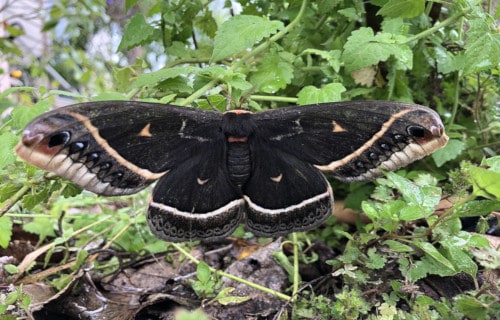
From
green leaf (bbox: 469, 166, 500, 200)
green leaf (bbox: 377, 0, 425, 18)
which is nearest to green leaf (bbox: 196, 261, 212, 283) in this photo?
green leaf (bbox: 469, 166, 500, 200)

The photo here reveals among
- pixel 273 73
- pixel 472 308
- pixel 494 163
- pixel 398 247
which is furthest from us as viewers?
pixel 273 73

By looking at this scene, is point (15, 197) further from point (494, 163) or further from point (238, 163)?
point (494, 163)

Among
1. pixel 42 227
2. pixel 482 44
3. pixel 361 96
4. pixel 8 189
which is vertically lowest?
pixel 42 227

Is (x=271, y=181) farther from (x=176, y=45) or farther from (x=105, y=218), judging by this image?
(x=105, y=218)

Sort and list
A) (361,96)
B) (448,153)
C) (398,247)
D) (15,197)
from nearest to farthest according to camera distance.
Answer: (398,247) < (15,197) < (448,153) < (361,96)

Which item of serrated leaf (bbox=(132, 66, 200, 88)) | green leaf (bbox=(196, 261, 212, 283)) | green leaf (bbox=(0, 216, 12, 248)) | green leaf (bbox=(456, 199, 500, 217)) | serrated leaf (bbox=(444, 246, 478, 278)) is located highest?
serrated leaf (bbox=(132, 66, 200, 88))

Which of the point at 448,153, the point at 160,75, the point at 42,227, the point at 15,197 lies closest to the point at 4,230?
the point at 15,197

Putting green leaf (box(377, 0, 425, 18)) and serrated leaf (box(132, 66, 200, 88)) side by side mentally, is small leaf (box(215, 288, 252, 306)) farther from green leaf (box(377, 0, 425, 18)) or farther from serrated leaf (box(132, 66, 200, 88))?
green leaf (box(377, 0, 425, 18))
